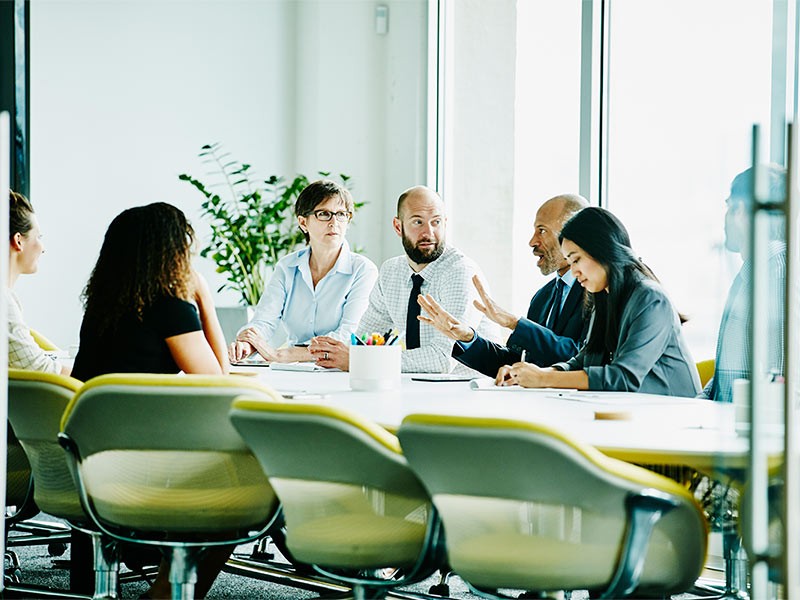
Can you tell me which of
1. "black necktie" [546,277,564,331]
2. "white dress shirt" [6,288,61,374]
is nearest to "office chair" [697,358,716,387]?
"black necktie" [546,277,564,331]

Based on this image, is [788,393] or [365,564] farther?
[365,564]

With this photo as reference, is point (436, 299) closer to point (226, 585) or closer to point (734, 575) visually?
point (226, 585)

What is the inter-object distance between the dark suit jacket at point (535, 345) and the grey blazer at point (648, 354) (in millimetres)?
396

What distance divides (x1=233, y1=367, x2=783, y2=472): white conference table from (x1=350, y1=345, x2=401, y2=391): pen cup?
0.07m

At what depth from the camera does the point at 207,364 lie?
315cm

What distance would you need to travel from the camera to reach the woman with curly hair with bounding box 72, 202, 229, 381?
3.14m

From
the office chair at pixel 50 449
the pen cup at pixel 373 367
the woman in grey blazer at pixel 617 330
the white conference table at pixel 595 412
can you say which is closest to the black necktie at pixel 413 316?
the white conference table at pixel 595 412

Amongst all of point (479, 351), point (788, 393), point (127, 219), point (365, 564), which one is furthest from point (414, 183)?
point (788, 393)

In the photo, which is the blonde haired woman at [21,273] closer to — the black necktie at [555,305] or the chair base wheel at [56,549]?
the chair base wheel at [56,549]

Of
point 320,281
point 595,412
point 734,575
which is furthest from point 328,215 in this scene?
point 595,412

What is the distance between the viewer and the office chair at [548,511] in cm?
220

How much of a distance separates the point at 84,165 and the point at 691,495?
18.8 feet

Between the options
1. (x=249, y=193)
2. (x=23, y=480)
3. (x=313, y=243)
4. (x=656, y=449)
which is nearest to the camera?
(x=656, y=449)

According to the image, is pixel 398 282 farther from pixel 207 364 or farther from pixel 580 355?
pixel 207 364
